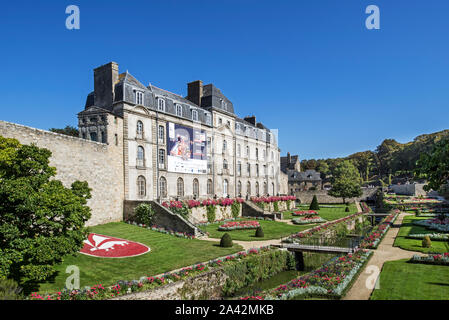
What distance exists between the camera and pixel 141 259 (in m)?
19.2

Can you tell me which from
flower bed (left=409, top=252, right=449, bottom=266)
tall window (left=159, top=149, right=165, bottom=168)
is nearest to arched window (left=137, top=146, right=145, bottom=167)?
tall window (left=159, top=149, right=165, bottom=168)

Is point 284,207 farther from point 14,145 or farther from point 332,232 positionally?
point 14,145

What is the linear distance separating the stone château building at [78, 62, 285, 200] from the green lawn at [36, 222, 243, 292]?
7.14 metres

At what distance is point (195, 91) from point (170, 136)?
12369mm

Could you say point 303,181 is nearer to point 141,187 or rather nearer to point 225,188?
point 225,188

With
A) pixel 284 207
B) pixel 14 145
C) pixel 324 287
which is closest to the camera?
pixel 324 287

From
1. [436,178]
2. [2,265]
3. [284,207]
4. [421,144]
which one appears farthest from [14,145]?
[421,144]

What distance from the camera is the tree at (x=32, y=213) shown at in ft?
39.8

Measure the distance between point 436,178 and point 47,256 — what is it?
1342cm

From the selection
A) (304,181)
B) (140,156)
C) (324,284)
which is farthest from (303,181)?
(324,284)

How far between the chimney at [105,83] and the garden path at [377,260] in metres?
27.4

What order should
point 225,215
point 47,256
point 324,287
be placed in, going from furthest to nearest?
point 225,215 → point 324,287 → point 47,256

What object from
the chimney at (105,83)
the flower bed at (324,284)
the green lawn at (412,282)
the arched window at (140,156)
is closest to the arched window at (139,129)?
the arched window at (140,156)

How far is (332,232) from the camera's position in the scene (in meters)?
31.9
